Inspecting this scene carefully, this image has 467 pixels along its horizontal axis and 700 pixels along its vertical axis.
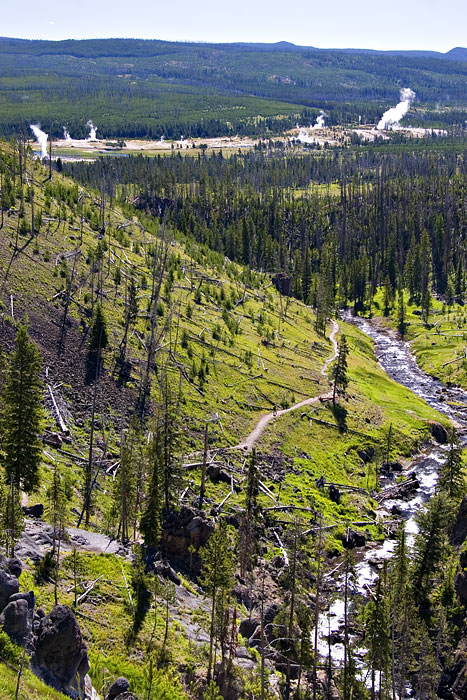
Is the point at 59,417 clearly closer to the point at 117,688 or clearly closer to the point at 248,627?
the point at 248,627

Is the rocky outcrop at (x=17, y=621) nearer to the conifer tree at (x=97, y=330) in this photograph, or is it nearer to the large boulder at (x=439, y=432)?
the conifer tree at (x=97, y=330)

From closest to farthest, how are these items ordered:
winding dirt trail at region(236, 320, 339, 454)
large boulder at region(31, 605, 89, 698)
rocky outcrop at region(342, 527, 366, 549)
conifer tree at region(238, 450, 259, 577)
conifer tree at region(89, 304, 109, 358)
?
large boulder at region(31, 605, 89, 698) → conifer tree at region(238, 450, 259, 577) → rocky outcrop at region(342, 527, 366, 549) → conifer tree at region(89, 304, 109, 358) → winding dirt trail at region(236, 320, 339, 454)

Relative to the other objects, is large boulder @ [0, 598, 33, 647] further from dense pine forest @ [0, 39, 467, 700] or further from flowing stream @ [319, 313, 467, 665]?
flowing stream @ [319, 313, 467, 665]

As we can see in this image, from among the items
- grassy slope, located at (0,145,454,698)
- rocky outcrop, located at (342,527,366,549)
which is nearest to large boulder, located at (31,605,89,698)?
grassy slope, located at (0,145,454,698)

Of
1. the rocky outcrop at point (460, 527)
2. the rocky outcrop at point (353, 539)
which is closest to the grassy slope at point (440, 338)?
the rocky outcrop at point (460, 527)

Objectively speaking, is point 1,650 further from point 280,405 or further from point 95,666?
point 280,405

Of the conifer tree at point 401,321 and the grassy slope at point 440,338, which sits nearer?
the grassy slope at point 440,338
